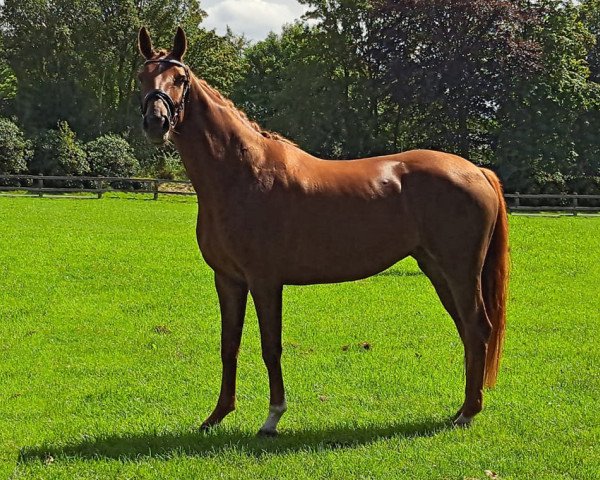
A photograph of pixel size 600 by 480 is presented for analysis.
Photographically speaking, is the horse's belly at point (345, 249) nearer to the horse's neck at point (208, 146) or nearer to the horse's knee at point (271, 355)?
the horse's knee at point (271, 355)

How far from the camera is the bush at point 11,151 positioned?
37.1 metres

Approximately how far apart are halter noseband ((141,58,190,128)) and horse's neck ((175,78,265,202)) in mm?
117

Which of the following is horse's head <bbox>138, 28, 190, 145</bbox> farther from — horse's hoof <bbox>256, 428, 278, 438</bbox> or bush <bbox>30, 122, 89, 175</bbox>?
bush <bbox>30, 122, 89, 175</bbox>

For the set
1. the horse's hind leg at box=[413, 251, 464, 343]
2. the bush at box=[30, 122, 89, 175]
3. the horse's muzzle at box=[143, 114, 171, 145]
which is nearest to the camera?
the horse's muzzle at box=[143, 114, 171, 145]

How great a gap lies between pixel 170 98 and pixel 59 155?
119 feet

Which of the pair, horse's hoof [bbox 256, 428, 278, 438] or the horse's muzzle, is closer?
the horse's muzzle

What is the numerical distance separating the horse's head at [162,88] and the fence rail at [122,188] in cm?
2811

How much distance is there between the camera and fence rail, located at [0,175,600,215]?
32.1m

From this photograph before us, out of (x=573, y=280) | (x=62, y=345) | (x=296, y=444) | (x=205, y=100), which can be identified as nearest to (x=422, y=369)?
(x=296, y=444)

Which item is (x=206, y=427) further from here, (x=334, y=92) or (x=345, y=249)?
(x=334, y=92)

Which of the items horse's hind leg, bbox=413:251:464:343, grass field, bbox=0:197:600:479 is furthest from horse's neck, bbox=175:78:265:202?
grass field, bbox=0:197:600:479

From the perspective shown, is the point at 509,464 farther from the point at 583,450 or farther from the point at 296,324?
the point at 296,324

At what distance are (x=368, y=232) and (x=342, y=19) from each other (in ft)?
130

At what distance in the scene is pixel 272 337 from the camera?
5082 millimetres
